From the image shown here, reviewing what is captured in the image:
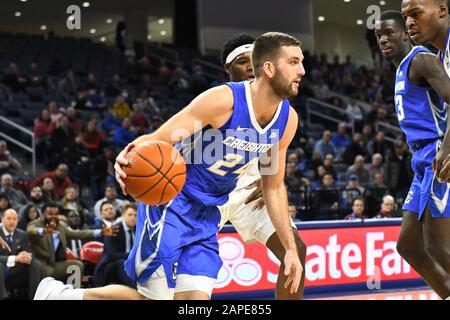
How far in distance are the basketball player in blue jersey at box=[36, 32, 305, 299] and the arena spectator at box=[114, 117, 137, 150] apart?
28.0ft

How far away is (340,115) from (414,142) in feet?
45.6

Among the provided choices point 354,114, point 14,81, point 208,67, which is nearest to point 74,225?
point 14,81

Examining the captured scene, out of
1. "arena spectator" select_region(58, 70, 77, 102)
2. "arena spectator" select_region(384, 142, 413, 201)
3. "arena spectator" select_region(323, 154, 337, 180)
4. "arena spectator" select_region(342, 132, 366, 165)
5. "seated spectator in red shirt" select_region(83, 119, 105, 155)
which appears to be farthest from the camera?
"arena spectator" select_region(58, 70, 77, 102)

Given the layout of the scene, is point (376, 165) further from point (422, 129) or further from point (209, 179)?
point (209, 179)

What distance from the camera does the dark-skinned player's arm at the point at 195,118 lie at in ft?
12.2

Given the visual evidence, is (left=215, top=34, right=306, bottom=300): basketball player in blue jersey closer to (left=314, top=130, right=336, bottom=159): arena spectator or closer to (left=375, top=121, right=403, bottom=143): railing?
(left=314, top=130, right=336, bottom=159): arena spectator

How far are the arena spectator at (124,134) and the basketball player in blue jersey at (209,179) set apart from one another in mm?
8549

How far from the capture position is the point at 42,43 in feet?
59.9

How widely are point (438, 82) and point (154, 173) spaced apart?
1482mm

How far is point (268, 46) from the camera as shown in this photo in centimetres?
393

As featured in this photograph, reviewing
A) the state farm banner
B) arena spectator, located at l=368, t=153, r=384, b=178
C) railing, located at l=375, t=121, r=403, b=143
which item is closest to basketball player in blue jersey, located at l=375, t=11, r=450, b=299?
the state farm banner

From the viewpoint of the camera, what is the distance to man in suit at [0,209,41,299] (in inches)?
282

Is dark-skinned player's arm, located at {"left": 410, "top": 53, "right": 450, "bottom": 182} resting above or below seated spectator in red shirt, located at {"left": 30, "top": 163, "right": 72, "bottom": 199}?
above
